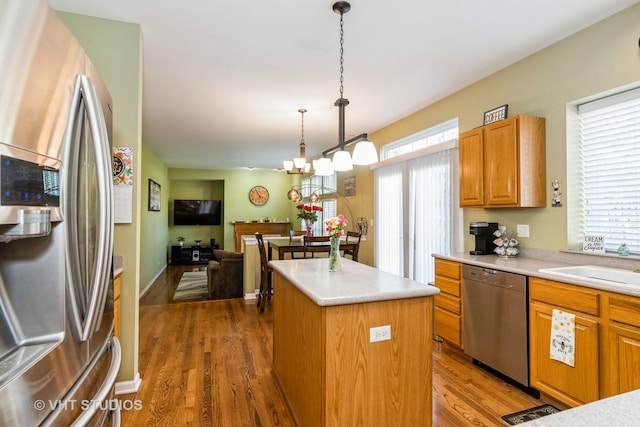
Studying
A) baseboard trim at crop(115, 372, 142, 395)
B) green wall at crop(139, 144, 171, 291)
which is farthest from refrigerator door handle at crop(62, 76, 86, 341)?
green wall at crop(139, 144, 171, 291)

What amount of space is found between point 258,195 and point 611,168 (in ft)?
27.8

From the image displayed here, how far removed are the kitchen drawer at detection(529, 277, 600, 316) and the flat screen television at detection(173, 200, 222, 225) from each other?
8.82 m

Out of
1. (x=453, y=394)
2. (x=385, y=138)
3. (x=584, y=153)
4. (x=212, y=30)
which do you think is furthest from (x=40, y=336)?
(x=385, y=138)

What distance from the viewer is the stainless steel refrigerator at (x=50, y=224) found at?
2.32ft

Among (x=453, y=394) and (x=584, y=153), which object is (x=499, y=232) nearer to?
(x=584, y=153)

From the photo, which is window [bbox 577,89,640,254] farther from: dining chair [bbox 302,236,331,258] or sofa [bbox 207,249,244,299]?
sofa [bbox 207,249,244,299]

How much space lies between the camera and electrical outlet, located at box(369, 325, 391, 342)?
1.69 meters

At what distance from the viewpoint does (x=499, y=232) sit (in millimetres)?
3100

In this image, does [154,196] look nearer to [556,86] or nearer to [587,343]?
[556,86]

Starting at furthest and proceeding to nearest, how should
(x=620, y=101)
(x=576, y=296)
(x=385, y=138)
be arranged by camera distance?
(x=385, y=138), (x=620, y=101), (x=576, y=296)

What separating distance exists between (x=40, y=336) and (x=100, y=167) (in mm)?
523

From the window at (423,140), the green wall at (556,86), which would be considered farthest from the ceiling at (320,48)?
the window at (423,140)

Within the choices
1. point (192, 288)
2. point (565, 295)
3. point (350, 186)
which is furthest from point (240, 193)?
point (565, 295)

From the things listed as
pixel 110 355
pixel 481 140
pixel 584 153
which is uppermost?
pixel 481 140
